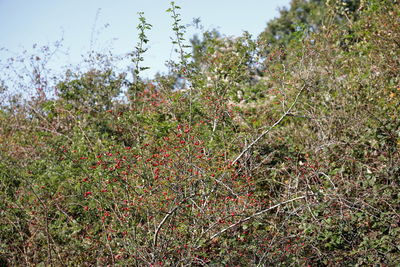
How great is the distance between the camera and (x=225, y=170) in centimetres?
381

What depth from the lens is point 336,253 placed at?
175 inches

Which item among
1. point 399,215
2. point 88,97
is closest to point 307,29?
point 399,215

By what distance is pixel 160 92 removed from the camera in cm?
577

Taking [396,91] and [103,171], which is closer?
[103,171]

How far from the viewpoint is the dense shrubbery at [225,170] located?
156 inches

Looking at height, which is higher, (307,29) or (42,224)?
(307,29)

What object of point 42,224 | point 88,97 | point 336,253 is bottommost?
point 336,253

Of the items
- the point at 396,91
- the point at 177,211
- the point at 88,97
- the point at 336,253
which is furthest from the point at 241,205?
the point at 88,97

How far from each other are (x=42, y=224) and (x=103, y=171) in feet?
3.98

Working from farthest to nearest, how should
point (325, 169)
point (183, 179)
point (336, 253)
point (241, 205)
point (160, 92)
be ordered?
point (160, 92) < point (325, 169) < point (336, 253) < point (241, 205) < point (183, 179)

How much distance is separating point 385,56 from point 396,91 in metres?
0.73

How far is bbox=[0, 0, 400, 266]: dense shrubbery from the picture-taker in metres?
3.96

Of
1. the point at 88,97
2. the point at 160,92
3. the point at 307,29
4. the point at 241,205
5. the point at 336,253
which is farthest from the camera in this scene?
the point at 88,97

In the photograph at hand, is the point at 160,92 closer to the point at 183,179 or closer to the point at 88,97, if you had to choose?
the point at 88,97
